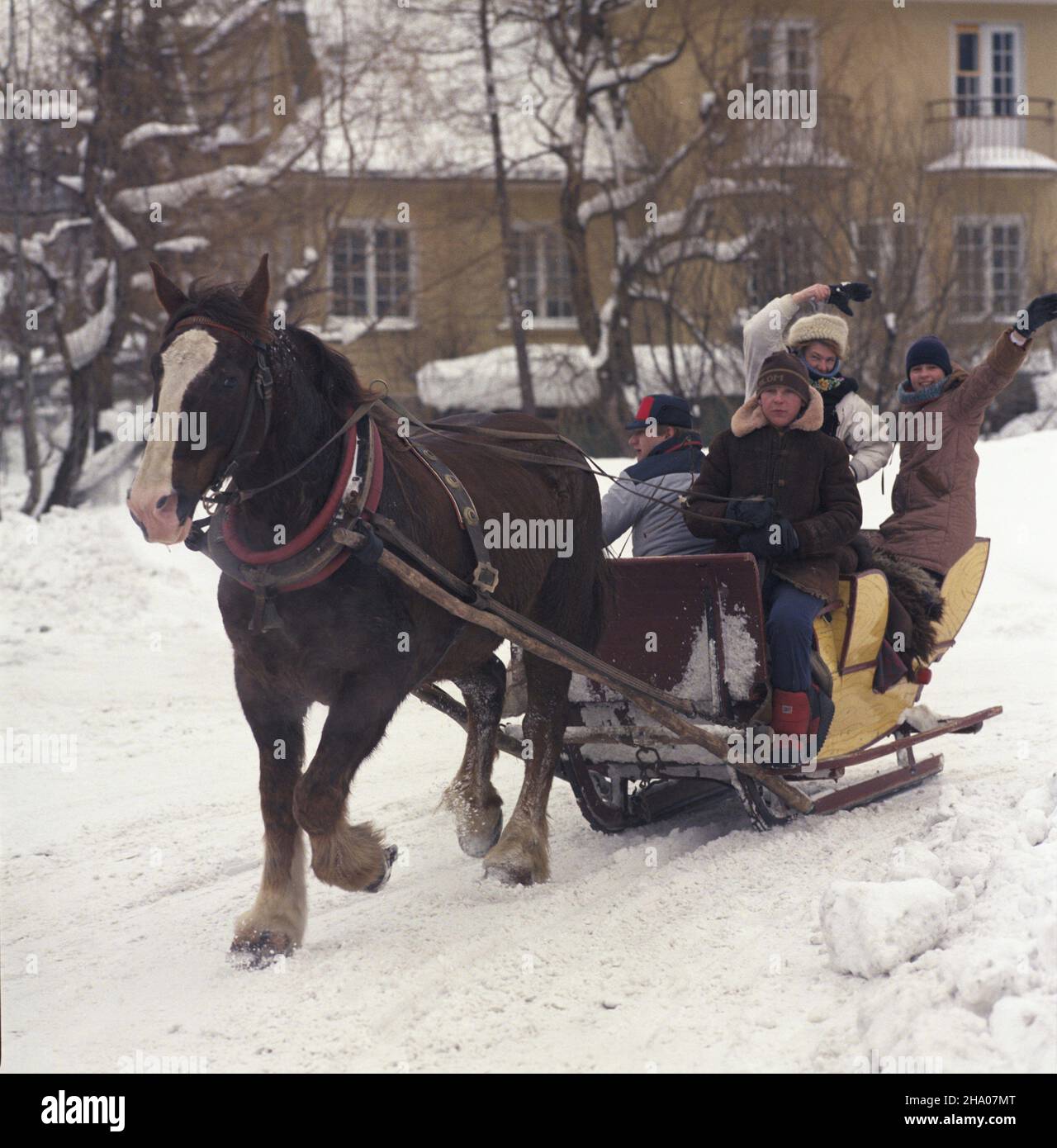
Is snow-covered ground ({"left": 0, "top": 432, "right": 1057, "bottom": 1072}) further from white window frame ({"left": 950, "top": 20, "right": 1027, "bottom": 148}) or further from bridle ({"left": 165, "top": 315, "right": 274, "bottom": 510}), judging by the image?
white window frame ({"left": 950, "top": 20, "right": 1027, "bottom": 148})

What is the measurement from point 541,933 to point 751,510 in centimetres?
195

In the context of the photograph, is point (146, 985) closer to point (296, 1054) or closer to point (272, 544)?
point (296, 1054)

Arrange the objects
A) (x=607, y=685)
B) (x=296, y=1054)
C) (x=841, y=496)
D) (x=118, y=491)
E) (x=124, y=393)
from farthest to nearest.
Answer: (x=124, y=393) → (x=118, y=491) → (x=841, y=496) → (x=607, y=685) → (x=296, y=1054)

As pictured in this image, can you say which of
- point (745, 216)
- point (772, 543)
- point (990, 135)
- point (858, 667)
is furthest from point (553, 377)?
point (772, 543)

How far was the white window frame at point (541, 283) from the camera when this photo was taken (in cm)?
2080

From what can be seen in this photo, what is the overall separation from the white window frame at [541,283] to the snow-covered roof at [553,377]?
2.94 ft

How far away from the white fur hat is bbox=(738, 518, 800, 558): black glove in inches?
43.4

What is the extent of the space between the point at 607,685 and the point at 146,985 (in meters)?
1.97

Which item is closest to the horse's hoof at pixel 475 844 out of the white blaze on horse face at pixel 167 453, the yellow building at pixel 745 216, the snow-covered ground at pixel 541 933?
the snow-covered ground at pixel 541 933

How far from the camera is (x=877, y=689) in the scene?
604 centimetres

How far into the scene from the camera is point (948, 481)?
21.3 ft

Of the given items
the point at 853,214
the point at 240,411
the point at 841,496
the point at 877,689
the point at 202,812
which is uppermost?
the point at 853,214

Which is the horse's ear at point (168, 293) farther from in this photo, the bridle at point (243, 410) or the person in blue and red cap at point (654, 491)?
the person in blue and red cap at point (654, 491)
